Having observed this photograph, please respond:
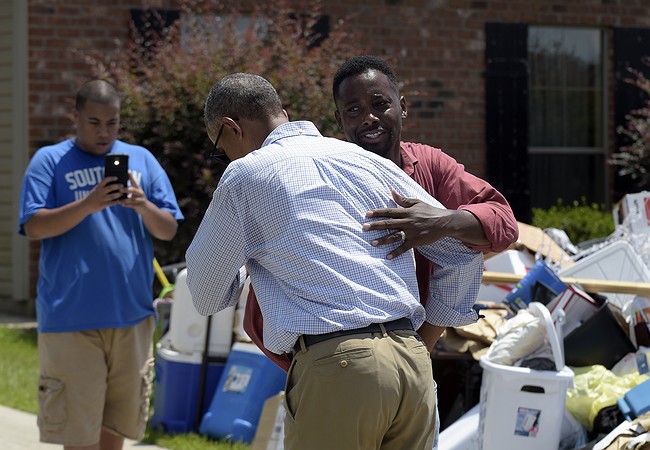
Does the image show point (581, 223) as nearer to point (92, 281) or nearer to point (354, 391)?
point (92, 281)

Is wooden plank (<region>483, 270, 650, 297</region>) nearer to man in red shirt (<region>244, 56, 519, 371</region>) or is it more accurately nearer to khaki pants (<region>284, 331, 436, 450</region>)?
man in red shirt (<region>244, 56, 519, 371</region>)

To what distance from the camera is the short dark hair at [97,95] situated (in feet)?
15.9

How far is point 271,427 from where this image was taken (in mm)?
5152

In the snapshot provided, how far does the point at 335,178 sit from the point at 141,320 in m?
2.26

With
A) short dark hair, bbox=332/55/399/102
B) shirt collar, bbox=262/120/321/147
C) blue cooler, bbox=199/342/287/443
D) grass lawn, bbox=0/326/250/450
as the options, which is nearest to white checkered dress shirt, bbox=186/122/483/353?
shirt collar, bbox=262/120/321/147

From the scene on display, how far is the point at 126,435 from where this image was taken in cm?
493

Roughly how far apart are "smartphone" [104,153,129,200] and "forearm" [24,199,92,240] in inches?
7.1

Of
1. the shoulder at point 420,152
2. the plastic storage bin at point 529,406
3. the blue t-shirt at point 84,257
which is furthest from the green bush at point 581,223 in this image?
the shoulder at point 420,152

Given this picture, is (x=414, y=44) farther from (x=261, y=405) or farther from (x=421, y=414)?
(x=421, y=414)

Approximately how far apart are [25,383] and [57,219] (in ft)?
10.6

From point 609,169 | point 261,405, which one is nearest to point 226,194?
point 261,405

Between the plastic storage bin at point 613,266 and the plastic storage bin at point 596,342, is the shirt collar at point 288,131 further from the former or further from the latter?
the plastic storage bin at point 613,266

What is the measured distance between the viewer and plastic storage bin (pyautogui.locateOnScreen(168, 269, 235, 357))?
244 inches

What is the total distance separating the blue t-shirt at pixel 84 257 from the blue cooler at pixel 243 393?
1160 mm
